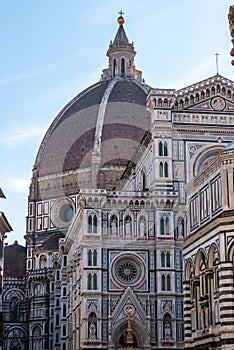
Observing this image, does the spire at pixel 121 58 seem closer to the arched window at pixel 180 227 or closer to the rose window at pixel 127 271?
the arched window at pixel 180 227

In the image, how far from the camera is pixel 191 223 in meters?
30.4

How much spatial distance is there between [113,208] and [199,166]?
7.10m

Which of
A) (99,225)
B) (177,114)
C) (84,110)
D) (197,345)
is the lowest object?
(197,345)

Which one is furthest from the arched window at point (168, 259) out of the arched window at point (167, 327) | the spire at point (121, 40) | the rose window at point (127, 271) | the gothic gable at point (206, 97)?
the spire at point (121, 40)

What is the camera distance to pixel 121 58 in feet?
316

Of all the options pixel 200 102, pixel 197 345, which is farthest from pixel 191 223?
pixel 200 102

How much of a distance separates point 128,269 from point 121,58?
173ft

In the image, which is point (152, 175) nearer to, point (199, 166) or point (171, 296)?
point (199, 166)

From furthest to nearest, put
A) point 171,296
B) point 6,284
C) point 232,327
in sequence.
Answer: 1. point 6,284
2. point 171,296
3. point 232,327

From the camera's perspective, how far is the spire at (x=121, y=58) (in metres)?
94.9

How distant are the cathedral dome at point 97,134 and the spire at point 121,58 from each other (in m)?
2.89

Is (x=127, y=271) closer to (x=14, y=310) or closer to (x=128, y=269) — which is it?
(x=128, y=269)

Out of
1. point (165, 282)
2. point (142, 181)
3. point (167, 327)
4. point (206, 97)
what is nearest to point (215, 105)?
point (206, 97)

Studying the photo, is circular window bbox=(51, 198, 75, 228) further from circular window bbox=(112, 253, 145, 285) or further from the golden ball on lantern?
the golden ball on lantern
